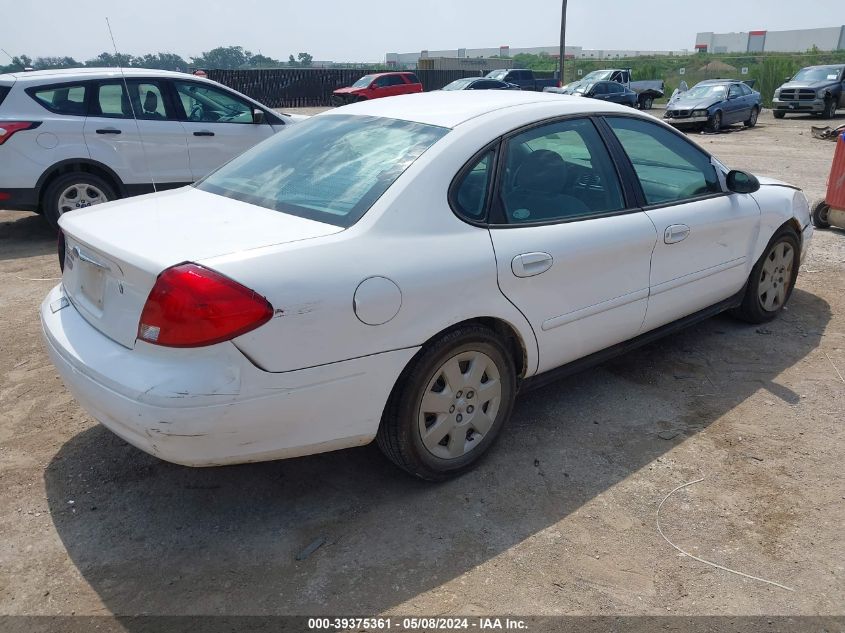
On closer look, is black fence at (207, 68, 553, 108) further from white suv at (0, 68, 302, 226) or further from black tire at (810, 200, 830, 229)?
black tire at (810, 200, 830, 229)

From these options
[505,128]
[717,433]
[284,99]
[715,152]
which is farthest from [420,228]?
[284,99]

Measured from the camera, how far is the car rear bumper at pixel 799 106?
23.8m

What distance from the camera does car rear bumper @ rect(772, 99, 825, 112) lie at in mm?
23766

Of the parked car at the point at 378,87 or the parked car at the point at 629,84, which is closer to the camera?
the parked car at the point at 378,87

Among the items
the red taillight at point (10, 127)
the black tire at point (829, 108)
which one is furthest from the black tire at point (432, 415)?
the black tire at point (829, 108)

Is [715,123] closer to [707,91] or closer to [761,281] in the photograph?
[707,91]

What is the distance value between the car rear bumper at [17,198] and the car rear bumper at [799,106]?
24.2 m

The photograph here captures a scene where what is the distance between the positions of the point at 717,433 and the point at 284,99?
113ft

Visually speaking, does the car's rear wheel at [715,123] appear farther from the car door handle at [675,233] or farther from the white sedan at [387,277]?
the car door handle at [675,233]

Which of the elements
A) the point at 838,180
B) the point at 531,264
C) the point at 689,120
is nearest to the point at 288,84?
the point at 689,120

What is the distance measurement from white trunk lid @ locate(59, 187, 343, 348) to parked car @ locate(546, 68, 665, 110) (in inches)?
1051

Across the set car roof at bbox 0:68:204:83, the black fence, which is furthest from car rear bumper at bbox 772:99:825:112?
car roof at bbox 0:68:204:83

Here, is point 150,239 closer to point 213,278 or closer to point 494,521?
point 213,278

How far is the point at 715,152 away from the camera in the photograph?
16406 mm
